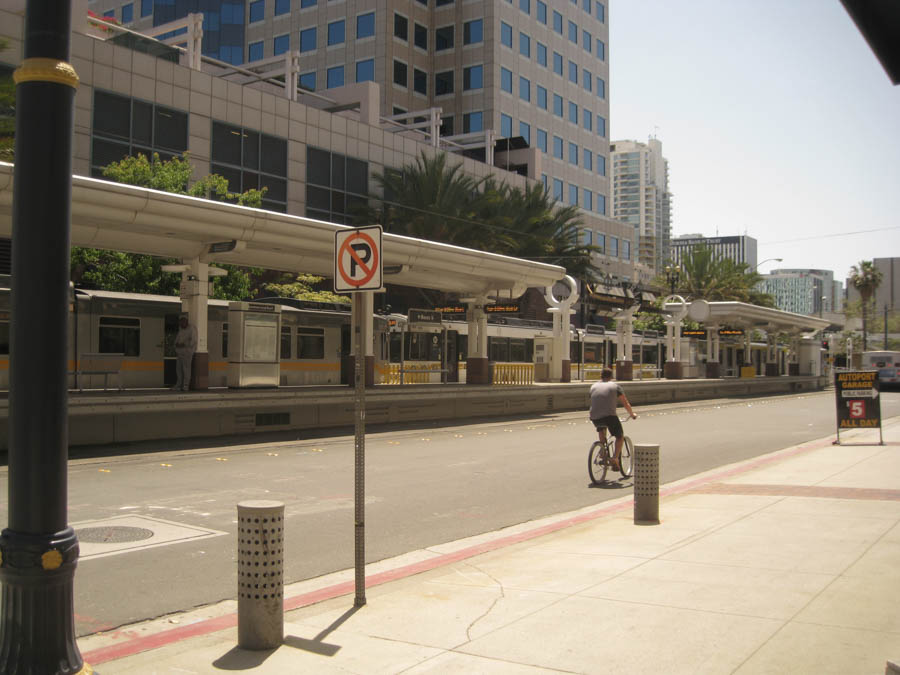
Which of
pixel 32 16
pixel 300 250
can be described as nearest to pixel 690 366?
pixel 300 250

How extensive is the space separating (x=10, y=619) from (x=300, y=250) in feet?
63.6

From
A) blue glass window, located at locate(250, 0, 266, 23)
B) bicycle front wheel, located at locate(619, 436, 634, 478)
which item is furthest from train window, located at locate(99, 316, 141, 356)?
blue glass window, located at locate(250, 0, 266, 23)

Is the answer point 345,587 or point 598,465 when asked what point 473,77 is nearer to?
point 598,465

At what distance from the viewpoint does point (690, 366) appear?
48844 mm

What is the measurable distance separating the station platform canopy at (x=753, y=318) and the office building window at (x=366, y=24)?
32.9 meters

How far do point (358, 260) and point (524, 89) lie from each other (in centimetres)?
6666

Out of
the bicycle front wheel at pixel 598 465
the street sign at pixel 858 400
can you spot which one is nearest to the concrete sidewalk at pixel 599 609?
the bicycle front wheel at pixel 598 465

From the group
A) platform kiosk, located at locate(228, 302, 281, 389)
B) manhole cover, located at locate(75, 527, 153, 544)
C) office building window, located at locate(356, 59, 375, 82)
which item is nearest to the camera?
manhole cover, located at locate(75, 527, 153, 544)

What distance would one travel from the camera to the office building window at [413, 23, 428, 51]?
67.4 m

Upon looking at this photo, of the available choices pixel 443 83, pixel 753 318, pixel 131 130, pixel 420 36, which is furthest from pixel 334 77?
pixel 753 318

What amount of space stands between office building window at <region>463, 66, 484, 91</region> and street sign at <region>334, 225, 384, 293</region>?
62504mm

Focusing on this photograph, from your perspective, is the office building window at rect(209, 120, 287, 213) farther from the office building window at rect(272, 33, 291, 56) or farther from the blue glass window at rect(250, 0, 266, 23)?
the blue glass window at rect(250, 0, 266, 23)

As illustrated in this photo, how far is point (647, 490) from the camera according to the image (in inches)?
383

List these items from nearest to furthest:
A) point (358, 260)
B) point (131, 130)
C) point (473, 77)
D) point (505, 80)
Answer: point (358, 260) → point (131, 130) → point (473, 77) → point (505, 80)
